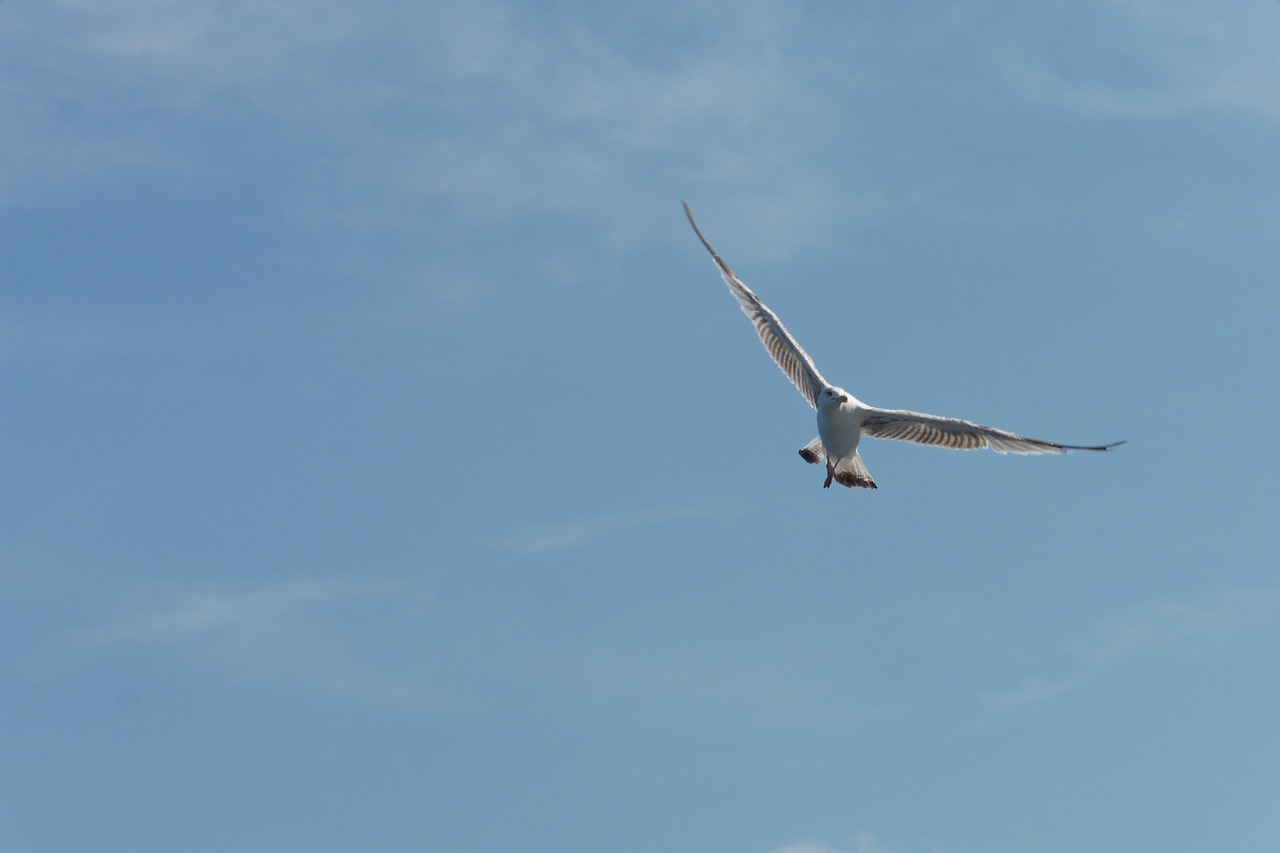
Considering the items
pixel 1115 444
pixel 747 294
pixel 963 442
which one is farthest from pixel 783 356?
pixel 1115 444

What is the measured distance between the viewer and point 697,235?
37344mm

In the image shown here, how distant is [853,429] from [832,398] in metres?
0.89

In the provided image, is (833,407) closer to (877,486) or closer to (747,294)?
(877,486)

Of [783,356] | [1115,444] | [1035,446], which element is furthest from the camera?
[783,356]

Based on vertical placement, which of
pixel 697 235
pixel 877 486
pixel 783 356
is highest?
pixel 697 235

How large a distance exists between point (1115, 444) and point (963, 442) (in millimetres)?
5064

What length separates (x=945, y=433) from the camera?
34156 millimetres

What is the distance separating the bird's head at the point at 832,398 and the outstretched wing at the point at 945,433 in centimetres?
72

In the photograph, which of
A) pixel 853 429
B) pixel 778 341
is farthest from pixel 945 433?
pixel 778 341

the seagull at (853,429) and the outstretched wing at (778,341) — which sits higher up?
the outstretched wing at (778,341)

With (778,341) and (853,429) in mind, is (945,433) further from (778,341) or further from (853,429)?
(778,341)

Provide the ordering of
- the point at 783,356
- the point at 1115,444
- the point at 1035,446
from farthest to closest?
1. the point at 783,356
2. the point at 1035,446
3. the point at 1115,444

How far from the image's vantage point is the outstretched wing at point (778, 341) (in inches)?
1403

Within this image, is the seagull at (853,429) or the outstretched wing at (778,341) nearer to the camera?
the seagull at (853,429)
